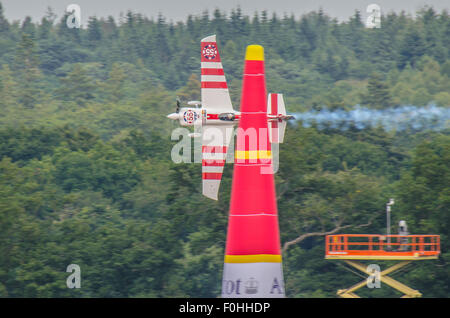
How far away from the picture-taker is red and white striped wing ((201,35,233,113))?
22422 mm

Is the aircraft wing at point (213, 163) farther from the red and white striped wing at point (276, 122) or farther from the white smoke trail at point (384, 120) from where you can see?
the white smoke trail at point (384, 120)

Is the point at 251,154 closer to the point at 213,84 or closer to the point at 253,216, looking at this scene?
the point at 253,216

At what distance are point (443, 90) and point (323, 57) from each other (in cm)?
2893

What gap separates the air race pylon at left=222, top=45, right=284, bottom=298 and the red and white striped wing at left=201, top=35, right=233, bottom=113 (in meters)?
3.01

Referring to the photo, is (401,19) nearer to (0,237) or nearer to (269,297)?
(0,237)

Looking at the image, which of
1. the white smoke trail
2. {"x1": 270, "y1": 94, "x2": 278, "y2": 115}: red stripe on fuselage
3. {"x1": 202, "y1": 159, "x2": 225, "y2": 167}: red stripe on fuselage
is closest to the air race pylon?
{"x1": 202, "y1": 159, "x2": 225, "y2": 167}: red stripe on fuselage

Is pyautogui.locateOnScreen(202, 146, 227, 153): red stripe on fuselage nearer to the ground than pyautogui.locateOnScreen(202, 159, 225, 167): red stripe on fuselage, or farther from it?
farther from it

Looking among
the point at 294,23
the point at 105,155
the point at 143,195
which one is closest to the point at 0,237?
the point at 143,195

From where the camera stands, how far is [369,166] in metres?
55.6

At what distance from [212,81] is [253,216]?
173 inches

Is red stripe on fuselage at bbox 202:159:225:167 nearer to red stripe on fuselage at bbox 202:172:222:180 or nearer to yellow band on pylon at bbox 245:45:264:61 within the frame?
red stripe on fuselage at bbox 202:172:222:180

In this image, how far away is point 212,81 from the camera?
22.5 metres

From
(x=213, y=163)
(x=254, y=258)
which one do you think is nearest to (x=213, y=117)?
(x=213, y=163)

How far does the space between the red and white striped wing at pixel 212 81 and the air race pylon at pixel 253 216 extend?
9.89 ft
